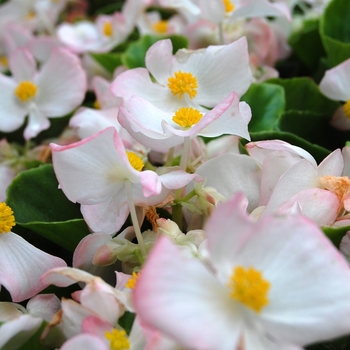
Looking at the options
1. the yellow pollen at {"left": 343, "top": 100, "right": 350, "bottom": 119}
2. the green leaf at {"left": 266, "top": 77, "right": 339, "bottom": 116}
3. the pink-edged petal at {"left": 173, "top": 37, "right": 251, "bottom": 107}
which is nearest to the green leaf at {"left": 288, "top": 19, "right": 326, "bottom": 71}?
the green leaf at {"left": 266, "top": 77, "right": 339, "bottom": 116}

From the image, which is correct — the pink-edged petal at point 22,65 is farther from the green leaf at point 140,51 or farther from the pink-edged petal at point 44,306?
the pink-edged petal at point 44,306

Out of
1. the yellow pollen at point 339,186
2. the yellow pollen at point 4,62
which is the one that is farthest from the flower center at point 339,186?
the yellow pollen at point 4,62

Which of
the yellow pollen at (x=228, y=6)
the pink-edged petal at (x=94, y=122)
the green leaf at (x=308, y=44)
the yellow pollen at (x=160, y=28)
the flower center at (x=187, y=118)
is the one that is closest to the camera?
the flower center at (x=187, y=118)

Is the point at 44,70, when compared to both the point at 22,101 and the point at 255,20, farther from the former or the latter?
the point at 255,20

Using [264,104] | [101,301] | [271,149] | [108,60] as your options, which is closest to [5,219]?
[101,301]

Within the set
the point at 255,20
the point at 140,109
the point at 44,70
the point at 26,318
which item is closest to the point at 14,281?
the point at 26,318

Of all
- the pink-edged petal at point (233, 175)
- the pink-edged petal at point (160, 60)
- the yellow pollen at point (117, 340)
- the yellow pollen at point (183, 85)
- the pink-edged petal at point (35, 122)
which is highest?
the pink-edged petal at point (160, 60)

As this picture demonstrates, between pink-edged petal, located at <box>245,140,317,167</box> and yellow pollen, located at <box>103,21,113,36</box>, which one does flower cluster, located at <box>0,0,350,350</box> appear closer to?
pink-edged petal, located at <box>245,140,317,167</box>
